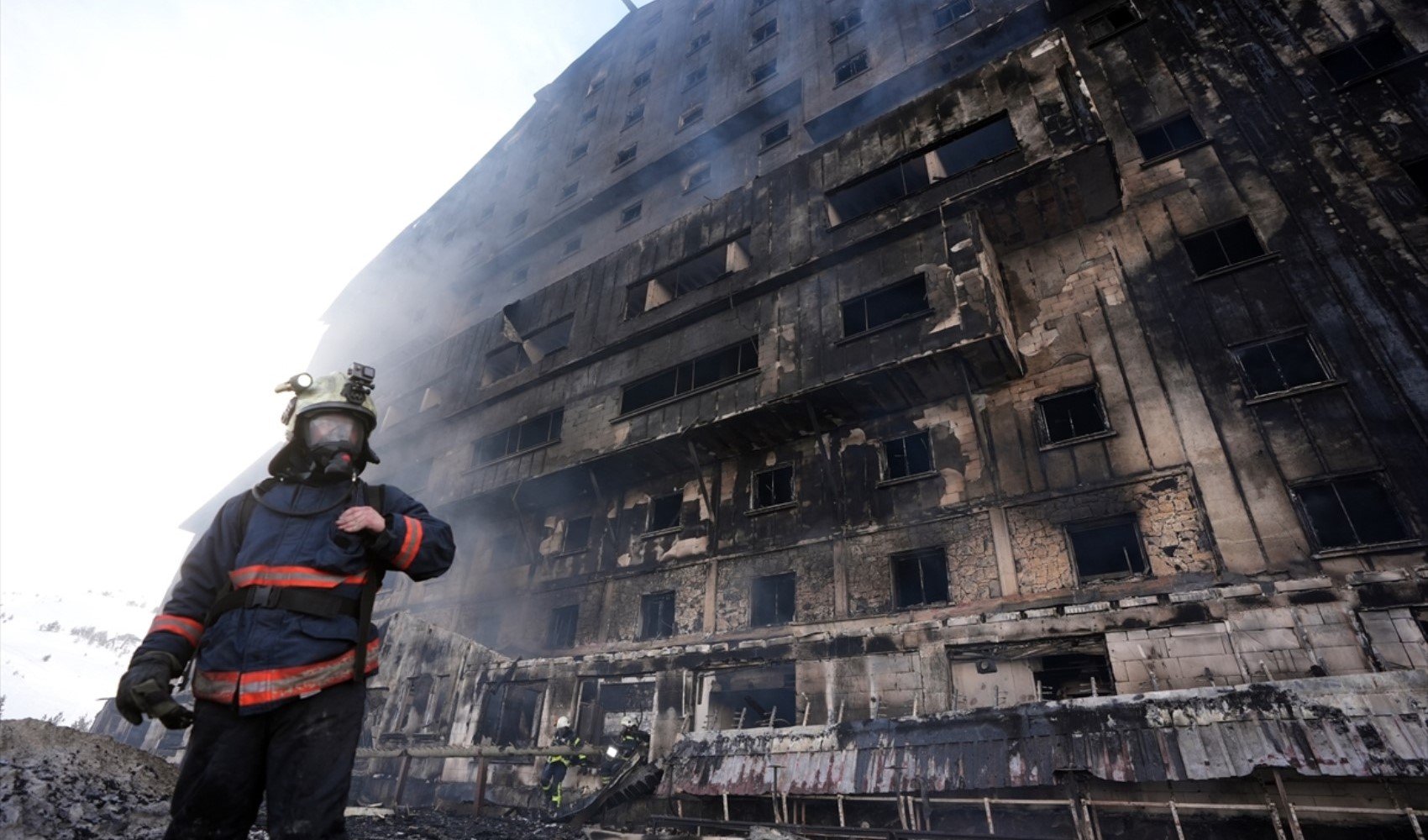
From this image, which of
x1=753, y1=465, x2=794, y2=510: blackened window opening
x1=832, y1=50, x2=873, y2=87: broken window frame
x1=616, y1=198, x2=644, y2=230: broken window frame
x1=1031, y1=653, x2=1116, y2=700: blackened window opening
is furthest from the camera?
x1=616, y1=198, x2=644, y2=230: broken window frame

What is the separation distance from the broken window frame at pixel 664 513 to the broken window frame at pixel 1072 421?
9146 mm

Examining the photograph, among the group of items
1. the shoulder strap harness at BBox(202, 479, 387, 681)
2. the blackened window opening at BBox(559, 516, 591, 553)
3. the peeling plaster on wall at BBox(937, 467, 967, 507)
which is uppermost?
the blackened window opening at BBox(559, 516, 591, 553)

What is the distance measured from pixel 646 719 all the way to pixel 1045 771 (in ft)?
29.3

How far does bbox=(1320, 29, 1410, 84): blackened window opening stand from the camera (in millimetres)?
13688

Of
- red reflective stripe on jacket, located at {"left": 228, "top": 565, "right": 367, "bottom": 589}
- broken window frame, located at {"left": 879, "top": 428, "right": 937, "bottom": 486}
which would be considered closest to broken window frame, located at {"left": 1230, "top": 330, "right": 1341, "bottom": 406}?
broken window frame, located at {"left": 879, "top": 428, "right": 937, "bottom": 486}

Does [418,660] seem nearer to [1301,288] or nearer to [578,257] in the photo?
[578,257]

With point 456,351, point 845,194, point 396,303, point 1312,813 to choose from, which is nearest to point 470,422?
point 456,351

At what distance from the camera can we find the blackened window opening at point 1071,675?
10414 millimetres

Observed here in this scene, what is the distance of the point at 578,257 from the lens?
2941 centimetres

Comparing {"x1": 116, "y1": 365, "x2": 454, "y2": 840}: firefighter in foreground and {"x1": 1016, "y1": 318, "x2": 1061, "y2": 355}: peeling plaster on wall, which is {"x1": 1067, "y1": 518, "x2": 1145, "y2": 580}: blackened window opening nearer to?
{"x1": 1016, "y1": 318, "x2": 1061, "y2": 355}: peeling plaster on wall

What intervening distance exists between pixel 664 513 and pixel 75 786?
557 inches

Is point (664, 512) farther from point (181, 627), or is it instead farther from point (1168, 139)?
point (1168, 139)

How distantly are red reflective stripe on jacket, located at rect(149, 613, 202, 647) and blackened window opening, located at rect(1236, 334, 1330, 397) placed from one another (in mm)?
14798

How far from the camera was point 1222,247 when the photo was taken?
1303 centimetres
